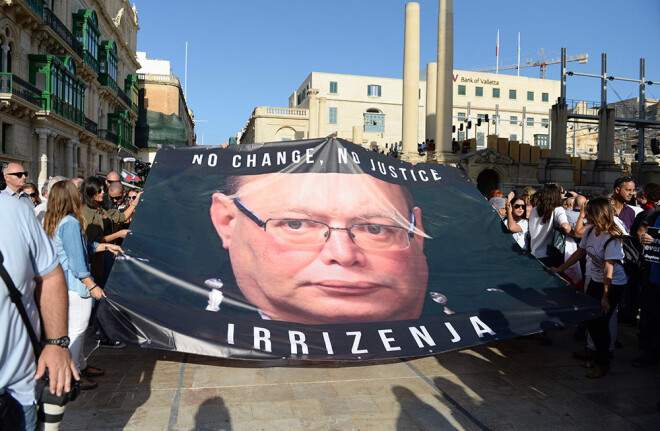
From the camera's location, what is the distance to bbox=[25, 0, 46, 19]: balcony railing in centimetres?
2155

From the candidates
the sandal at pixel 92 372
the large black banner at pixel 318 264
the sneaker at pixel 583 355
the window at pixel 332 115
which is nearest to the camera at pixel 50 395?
the large black banner at pixel 318 264

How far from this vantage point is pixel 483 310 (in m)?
5.20

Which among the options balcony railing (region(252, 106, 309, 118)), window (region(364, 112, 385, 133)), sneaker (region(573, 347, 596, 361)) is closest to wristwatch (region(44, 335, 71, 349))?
sneaker (region(573, 347, 596, 361))

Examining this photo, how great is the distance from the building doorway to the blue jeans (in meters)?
28.2

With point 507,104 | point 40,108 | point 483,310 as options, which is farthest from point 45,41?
point 507,104

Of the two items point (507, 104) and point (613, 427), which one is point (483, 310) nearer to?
point (613, 427)

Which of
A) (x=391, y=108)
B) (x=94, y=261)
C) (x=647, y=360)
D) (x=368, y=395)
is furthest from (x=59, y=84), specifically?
(x=391, y=108)

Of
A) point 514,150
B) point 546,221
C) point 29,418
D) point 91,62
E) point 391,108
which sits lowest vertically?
point 29,418

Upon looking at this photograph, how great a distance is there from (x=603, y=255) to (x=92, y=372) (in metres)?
5.41

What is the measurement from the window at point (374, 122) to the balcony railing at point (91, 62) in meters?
37.1

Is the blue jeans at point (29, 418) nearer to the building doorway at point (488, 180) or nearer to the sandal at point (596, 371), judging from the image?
the sandal at point (596, 371)

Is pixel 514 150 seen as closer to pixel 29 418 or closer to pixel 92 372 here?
pixel 92 372

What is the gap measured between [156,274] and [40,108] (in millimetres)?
21113

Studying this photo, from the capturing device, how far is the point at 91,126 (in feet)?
104
